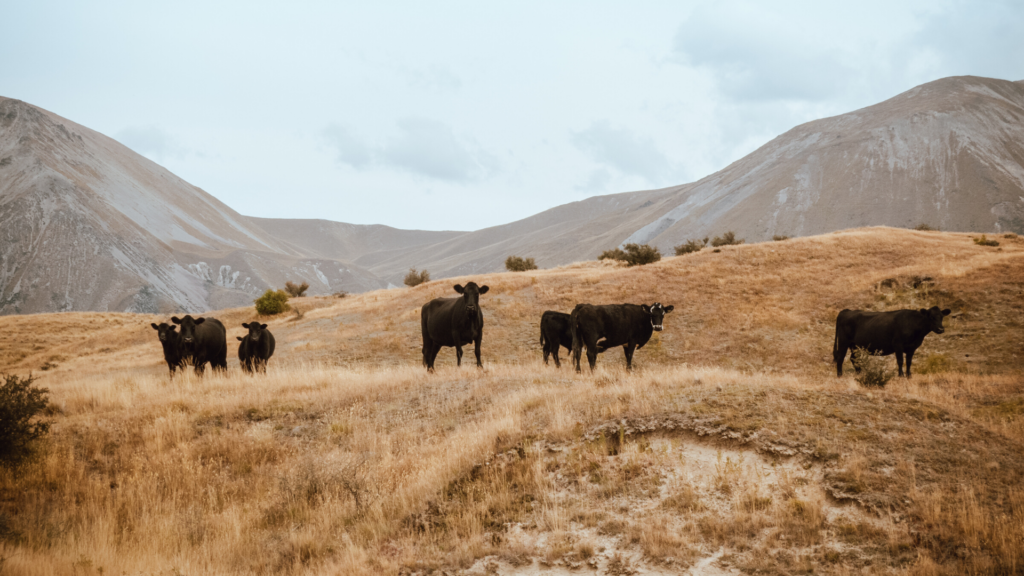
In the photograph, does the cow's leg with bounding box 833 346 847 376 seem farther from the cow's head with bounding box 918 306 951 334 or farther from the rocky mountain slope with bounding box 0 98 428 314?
the rocky mountain slope with bounding box 0 98 428 314

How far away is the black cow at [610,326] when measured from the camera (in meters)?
16.1

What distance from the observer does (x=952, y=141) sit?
4929 inches

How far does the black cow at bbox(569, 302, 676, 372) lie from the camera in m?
16.1

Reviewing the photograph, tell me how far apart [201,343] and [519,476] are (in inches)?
551

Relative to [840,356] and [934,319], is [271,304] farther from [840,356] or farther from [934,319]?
[934,319]

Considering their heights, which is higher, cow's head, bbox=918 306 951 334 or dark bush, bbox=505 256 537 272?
dark bush, bbox=505 256 537 272

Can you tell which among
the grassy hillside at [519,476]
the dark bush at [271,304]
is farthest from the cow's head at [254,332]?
the dark bush at [271,304]

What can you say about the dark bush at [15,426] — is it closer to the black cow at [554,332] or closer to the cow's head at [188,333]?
the cow's head at [188,333]

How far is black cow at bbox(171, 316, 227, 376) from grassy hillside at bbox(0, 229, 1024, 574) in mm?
2813

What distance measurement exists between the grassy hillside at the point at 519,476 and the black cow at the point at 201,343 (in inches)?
111

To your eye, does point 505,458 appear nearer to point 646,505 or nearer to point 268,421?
point 646,505

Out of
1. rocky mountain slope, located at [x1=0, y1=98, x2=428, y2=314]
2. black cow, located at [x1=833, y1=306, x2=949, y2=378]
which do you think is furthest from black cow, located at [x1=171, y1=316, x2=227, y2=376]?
rocky mountain slope, located at [x1=0, y1=98, x2=428, y2=314]

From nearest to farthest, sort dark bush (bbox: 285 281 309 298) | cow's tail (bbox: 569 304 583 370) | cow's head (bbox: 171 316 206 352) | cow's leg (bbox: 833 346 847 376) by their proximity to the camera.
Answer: cow's tail (bbox: 569 304 583 370) < cow's head (bbox: 171 316 206 352) < cow's leg (bbox: 833 346 847 376) < dark bush (bbox: 285 281 309 298)

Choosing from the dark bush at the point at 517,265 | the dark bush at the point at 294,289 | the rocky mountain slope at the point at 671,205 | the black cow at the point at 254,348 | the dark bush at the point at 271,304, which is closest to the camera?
the black cow at the point at 254,348
